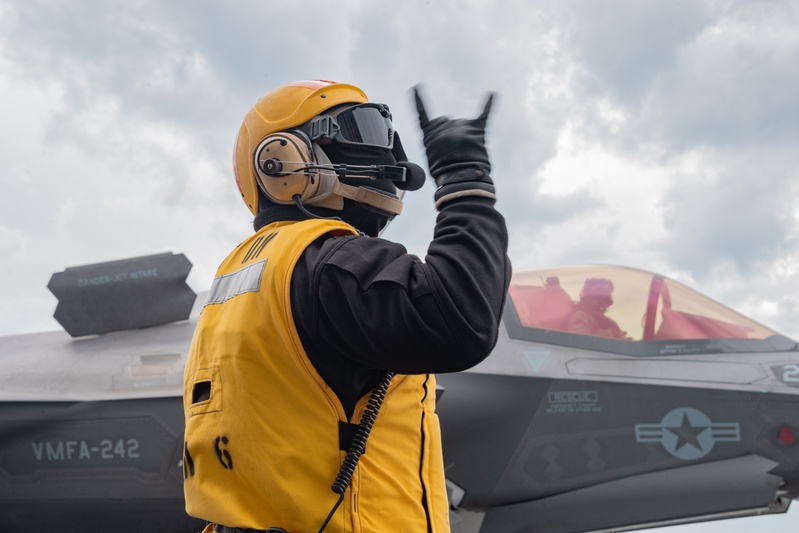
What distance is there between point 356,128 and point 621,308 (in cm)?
367

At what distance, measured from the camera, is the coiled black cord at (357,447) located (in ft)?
5.52

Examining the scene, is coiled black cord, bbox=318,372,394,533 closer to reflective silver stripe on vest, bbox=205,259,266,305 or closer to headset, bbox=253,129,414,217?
reflective silver stripe on vest, bbox=205,259,266,305

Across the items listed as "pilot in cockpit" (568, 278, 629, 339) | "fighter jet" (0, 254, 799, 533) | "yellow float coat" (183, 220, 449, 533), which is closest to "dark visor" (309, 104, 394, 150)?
"yellow float coat" (183, 220, 449, 533)

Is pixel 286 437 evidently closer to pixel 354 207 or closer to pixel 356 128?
pixel 354 207

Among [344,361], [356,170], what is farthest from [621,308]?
[344,361]

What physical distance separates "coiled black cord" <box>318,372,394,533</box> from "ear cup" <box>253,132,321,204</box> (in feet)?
2.31

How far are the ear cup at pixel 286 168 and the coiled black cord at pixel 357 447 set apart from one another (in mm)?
705

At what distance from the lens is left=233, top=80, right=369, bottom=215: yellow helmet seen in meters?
2.30

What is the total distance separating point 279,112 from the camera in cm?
234

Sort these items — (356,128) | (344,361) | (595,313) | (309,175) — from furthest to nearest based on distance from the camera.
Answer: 1. (595,313)
2. (356,128)
3. (309,175)
4. (344,361)

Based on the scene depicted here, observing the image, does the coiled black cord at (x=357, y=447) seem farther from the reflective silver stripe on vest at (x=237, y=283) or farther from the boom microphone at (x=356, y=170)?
the boom microphone at (x=356, y=170)

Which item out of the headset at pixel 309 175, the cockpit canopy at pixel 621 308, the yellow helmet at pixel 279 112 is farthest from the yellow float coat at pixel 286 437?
the cockpit canopy at pixel 621 308

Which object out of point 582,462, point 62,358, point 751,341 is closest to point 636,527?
point 582,462

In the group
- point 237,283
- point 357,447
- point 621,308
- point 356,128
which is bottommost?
point 357,447
